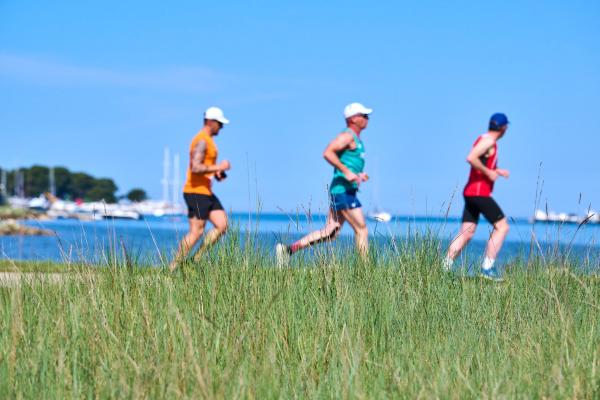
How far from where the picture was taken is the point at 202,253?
5664 mm

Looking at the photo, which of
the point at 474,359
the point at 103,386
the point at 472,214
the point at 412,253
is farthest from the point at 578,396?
the point at 472,214

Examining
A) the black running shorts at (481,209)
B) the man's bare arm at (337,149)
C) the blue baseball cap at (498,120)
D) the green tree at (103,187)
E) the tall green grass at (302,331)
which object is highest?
the green tree at (103,187)

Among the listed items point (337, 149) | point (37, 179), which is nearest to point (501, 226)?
point (337, 149)

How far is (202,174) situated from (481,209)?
2938 mm

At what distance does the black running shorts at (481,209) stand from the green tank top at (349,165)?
122cm

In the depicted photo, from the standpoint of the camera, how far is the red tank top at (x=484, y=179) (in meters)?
8.95

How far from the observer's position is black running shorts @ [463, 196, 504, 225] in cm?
877

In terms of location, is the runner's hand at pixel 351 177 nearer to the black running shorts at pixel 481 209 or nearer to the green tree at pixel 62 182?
the black running shorts at pixel 481 209

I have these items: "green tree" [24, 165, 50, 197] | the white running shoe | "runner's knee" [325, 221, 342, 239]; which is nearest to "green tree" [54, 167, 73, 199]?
"green tree" [24, 165, 50, 197]

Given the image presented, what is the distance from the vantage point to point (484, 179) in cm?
898

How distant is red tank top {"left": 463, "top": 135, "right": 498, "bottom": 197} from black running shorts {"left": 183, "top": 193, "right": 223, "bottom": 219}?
2685 mm

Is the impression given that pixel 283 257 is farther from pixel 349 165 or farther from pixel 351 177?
pixel 349 165

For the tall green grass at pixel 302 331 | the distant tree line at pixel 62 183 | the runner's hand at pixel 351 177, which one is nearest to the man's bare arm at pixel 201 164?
the runner's hand at pixel 351 177

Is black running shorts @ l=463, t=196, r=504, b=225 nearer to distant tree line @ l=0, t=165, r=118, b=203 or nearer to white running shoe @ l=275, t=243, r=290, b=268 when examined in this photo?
white running shoe @ l=275, t=243, r=290, b=268
